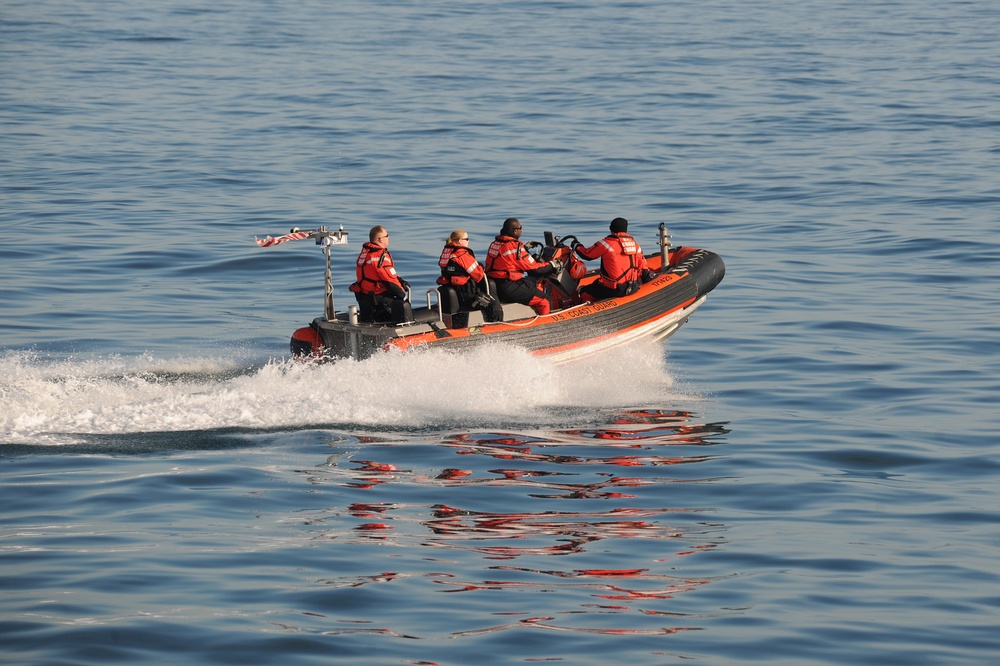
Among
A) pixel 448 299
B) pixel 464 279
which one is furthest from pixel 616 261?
pixel 448 299

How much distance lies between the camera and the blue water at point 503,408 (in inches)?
343

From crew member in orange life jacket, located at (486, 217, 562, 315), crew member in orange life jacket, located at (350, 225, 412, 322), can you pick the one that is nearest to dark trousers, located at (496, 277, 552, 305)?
crew member in orange life jacket, located at (486, 217, 562, 315)

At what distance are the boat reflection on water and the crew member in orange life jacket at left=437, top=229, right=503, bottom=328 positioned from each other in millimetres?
1858


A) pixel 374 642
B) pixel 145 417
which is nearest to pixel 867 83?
pixel 145 417

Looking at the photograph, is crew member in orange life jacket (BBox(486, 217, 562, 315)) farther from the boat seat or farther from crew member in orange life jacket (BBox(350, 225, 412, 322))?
crew member in orange life jacket (BBox(350, 225, 412, 322))

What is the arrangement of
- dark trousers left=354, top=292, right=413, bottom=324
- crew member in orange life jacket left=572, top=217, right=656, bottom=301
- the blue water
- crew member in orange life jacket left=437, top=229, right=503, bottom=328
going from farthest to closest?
crew member in orange life jacket left=572, top=217, right=656, bottom=301 → crew member in orange life jacket left=437, top=229, right=503, bottom=328 → dark trousers left=354, top=292, right=413, bottom=324 → the blue water

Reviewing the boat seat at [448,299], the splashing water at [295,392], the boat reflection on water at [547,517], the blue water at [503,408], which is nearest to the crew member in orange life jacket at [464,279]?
the boat seat at [448,299]

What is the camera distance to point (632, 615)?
873cm

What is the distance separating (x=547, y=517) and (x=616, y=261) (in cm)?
513

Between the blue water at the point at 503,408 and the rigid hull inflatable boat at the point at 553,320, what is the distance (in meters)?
0.24

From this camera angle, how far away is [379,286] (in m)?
13.8

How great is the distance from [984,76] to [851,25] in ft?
36.5

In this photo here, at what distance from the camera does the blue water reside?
8.71 metres

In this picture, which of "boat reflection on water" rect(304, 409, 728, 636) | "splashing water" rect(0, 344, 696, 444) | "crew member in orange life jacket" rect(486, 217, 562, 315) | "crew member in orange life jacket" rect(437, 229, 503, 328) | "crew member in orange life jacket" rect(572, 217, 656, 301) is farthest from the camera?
"crew member in orange life jacket" rect(572, 217, 656, 301)
